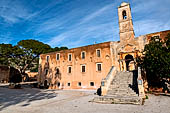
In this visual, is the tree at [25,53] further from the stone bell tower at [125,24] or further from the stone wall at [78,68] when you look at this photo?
the stone bell tower at [125,24]

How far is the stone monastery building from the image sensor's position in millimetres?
18016

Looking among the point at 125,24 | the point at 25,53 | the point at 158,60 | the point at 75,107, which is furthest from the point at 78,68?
the point at 25,53

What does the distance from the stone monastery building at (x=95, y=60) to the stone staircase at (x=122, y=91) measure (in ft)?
7.11

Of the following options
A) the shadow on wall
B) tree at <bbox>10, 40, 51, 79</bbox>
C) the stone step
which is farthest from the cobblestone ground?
tree at <bbox>10, 40, 51, 79</bbox>

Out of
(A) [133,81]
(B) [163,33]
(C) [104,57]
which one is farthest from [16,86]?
(B) [163,33]

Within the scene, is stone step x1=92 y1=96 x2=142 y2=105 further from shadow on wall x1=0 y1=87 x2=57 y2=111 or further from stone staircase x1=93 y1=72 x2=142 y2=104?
shadow on wall x1=0 y1=87 x2=57 y2=111

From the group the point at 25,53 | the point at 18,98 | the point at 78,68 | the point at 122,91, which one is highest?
the point at 25,53

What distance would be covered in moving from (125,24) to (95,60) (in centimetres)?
772

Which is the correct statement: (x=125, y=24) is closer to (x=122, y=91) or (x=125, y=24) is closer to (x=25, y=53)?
(x=122, y=91)

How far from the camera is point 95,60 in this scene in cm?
2022

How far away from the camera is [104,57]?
19.6 m

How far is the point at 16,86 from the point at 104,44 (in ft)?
56.1

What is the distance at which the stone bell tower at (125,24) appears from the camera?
18266mm

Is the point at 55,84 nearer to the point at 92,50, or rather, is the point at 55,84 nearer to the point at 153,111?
the point at 92,50
